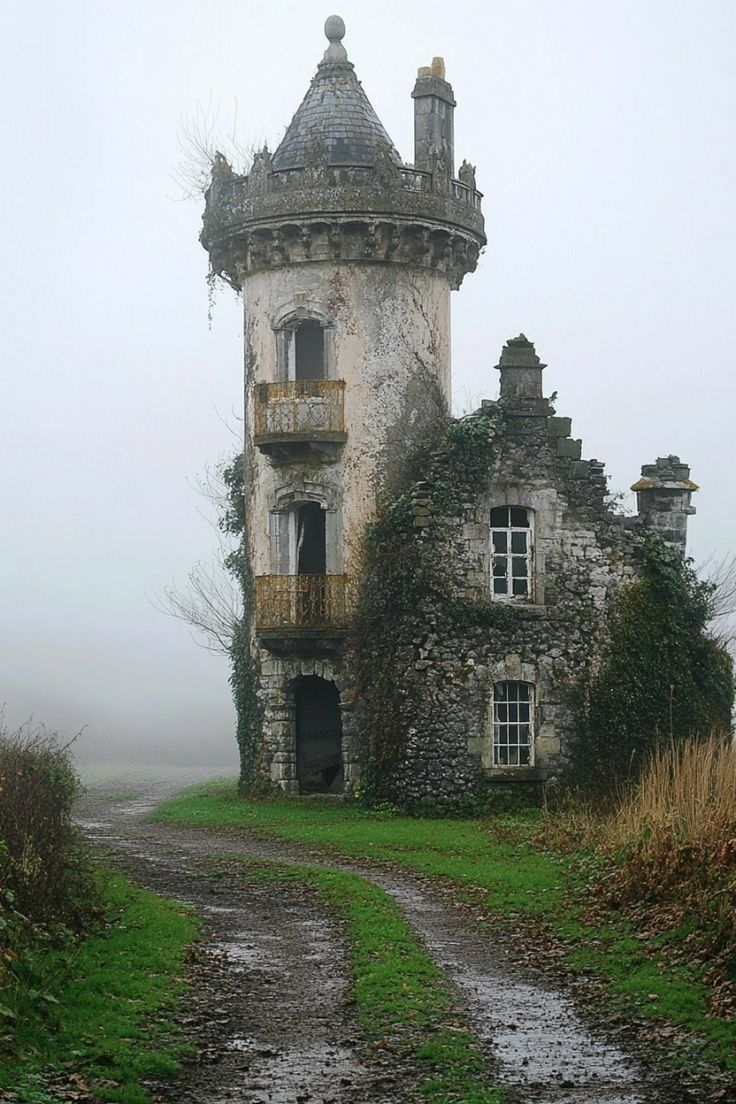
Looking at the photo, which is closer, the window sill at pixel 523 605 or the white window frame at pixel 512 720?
the white window frame at pixel 512 720

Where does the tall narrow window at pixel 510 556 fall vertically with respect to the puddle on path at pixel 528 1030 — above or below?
above

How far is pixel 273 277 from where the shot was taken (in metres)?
34.8

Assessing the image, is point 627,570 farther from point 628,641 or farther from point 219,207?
point 219,207

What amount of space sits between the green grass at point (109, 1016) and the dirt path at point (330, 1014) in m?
0.38

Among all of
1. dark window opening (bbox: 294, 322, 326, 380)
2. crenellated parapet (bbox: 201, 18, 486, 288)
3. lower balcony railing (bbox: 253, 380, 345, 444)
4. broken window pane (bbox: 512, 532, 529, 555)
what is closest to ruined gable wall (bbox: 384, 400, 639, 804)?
broken window pane (bbox: 512, 532, 529, 555)

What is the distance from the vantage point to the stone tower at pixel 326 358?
3378cm

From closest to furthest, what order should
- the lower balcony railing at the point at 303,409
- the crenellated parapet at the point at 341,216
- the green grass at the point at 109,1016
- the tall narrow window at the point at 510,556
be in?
the green grass at the point at 109,1016
the tall narrow window at the point at 510,556
the crenellated parapet at the point at 341,216
the lower balcony railing at the point at 303,409

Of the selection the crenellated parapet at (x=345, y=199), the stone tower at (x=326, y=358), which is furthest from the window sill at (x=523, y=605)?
the crenellated parapet at (x=345, y=199)

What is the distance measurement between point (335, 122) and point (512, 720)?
44.4ft

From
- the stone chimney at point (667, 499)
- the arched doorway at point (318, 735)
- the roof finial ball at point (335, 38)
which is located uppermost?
the roof finial ball at point (335, 38)

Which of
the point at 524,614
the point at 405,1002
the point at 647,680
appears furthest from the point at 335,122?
the point at 405,1002

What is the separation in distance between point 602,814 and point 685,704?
6.63m

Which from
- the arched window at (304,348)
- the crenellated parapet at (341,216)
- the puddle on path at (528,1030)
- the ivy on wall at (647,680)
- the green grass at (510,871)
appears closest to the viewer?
the puddle on path at (528,1030)

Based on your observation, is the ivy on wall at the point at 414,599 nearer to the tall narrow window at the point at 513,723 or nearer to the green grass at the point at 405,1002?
the tall narrow window at the point at 513,723
